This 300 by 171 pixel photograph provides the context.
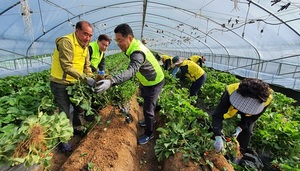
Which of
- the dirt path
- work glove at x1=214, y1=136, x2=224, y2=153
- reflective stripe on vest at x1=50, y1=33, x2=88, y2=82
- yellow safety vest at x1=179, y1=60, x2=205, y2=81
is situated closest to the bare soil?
the dirt path

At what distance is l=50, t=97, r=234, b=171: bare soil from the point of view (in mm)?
2387

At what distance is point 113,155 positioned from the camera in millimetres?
2574

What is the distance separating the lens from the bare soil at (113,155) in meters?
2.39

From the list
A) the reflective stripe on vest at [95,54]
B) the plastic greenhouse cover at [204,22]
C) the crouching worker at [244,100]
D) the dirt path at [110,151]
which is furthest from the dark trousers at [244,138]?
the plastic greenhouse cover at [204,22]

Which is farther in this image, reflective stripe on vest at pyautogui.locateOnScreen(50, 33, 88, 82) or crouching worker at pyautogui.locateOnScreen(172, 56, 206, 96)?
crouching worker at pyautogui.locateOnScreen(172, 56, 206, 96)

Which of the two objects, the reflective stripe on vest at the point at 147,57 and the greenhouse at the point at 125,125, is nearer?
the greenhouse at the point at 125,125

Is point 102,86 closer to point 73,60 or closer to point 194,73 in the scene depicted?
point 73,60

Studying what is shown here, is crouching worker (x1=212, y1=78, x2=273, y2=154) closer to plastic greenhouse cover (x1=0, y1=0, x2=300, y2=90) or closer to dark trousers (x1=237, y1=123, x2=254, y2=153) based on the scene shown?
dark trousers (x1=237, y1=123, x2=254, y2=153)

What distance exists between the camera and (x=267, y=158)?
3273 mm

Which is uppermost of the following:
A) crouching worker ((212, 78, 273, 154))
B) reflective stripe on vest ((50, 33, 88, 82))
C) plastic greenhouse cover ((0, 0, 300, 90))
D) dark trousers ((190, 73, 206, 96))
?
plastic greenhouse cover ((0, 0, 300, 90))

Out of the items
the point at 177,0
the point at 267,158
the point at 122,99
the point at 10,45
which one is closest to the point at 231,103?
the point at 267,158

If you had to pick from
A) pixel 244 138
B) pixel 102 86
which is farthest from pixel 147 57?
pixel 244 138

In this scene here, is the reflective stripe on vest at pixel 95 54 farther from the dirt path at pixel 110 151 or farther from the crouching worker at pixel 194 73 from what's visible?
the crouching worker at pixel 194 73

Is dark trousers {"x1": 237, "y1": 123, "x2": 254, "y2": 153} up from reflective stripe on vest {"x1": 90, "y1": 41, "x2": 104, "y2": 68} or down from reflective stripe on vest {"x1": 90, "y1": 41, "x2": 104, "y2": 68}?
down
